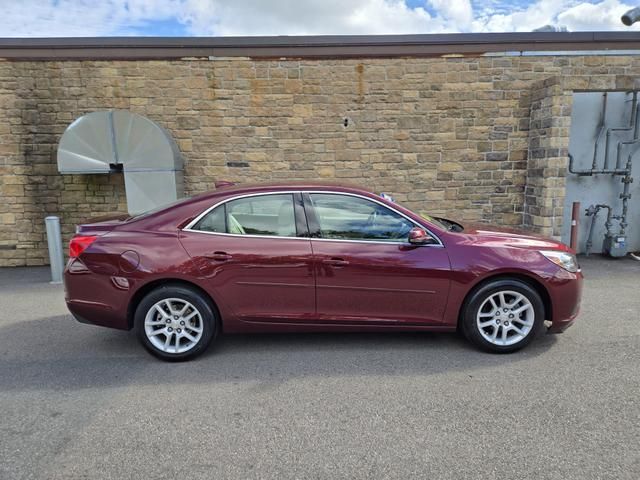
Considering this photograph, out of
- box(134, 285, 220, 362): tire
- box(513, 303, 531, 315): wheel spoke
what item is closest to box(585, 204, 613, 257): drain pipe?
box(513, 303, 531, 315): wheel spoke

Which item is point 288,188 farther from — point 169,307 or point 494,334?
point 494,334

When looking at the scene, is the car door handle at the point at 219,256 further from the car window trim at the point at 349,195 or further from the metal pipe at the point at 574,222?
the metal pipe at the point at 574,222

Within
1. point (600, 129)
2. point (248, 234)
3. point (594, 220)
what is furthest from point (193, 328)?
point (600, 129)

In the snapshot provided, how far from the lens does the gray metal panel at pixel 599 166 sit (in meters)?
7.98

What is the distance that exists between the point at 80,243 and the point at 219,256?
1.24m

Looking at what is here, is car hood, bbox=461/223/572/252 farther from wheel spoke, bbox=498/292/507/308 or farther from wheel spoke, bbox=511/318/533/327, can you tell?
wheel spoke, bbox=511/318/533/327

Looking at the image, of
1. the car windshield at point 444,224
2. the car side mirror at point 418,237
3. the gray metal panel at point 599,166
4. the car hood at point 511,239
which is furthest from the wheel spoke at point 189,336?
the gray metal panel at point 599,166

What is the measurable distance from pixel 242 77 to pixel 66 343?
16.9 ft

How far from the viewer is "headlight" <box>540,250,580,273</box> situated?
390 cm

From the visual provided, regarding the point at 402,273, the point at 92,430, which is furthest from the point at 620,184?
the point at 92,430

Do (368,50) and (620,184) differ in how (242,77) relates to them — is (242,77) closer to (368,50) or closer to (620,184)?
(368,50)

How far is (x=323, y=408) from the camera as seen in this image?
3072 millimetres

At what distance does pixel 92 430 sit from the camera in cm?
284

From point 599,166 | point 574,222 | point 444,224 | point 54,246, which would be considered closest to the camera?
point 444,224
